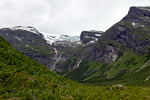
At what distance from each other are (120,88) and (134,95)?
4.93 meters

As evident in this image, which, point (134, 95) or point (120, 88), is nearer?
point (134, 95)

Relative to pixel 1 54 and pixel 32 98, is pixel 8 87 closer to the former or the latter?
pixel 32 98

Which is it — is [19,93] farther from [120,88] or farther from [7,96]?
[120,88]

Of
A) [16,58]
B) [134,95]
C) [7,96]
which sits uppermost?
[16,58]

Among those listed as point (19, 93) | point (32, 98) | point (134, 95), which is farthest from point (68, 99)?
point (134, 95)

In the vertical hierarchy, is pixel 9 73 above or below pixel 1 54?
below

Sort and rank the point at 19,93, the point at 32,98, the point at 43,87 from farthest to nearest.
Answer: the point at 43,87 → the point at 19,93 → the point at 32,98

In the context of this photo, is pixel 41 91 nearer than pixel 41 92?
No

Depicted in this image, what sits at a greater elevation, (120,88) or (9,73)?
(9,73)

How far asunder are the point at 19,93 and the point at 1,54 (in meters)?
26.3

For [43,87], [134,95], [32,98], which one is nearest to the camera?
[32,98]

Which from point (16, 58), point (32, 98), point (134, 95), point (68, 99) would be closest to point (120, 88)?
point (134, 95)

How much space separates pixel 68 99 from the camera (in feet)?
112

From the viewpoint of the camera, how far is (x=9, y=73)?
145 ft
